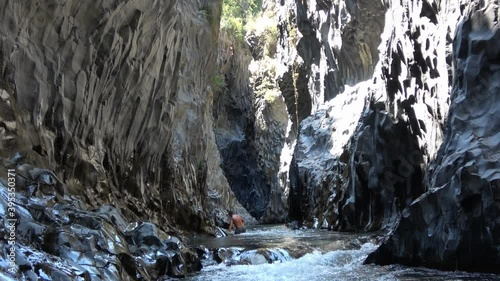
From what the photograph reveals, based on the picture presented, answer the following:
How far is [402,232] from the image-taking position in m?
Result: 7.64

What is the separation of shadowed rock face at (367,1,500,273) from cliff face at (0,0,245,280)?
372cm

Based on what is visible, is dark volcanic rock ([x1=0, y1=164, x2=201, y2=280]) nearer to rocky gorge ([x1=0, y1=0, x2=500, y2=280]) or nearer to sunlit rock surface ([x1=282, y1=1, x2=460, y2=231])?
rocky gorge ([x1=0, y1=0, x2=500, y2=280])

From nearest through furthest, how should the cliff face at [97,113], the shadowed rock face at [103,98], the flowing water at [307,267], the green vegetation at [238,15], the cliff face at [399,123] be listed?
the flowing water at [307,267] < the cliff face at [399,123] < the cliff face at [97,113] < the shadowed rock face at [103,98] < the green vegetation at [238,15]

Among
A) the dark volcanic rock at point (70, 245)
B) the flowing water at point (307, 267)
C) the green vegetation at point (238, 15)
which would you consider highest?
the green vegetation at point (238, 15)

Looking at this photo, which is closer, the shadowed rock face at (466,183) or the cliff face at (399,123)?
the shadowed rock face at (466,183)

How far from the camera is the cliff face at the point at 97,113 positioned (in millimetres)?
7906

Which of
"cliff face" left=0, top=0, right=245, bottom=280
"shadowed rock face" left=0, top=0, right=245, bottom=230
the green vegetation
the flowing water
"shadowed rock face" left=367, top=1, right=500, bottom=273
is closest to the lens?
"shadowed rock face" left=367, top=1, right=500, bottom=273

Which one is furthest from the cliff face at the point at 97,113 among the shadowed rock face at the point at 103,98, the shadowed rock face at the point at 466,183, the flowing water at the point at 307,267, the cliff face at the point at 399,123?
the cliff face at the point at 399,123

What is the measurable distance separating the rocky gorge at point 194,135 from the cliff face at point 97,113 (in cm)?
5

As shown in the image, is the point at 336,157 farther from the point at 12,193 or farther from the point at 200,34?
the point at 12,193

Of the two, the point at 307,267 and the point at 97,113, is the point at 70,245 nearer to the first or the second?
the point at 307,267

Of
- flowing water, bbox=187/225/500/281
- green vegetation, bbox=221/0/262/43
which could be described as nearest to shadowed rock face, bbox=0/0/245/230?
flowing water, bbox=187/225/500/281

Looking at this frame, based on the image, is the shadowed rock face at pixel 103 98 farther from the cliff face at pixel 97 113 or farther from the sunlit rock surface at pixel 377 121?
the sunlit rock surface at pixel 377 121

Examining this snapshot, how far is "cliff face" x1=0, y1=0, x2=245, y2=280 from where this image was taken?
7.91 metres
